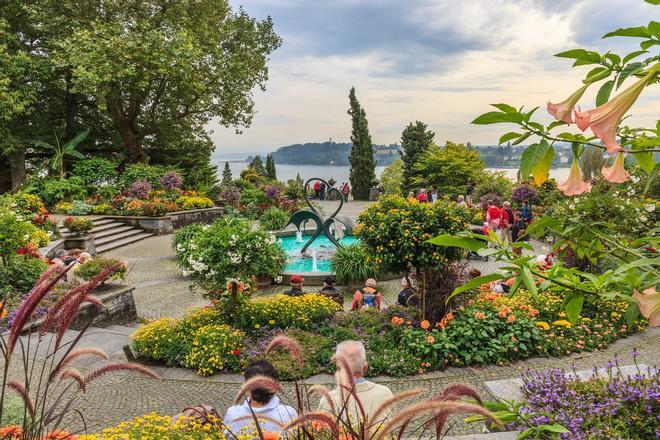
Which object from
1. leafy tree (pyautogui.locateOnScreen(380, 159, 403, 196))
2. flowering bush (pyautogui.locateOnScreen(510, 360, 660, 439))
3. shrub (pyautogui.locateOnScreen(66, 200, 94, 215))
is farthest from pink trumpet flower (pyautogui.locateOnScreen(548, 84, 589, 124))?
leafy tree (pyautogui.locateOnScreen(380, 159, 403, 196))

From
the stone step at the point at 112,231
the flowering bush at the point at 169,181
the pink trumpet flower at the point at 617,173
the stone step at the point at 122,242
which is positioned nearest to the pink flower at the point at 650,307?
the pink trumpet flower at the point at 617,173

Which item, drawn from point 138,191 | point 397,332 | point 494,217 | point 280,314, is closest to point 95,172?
point 138,191

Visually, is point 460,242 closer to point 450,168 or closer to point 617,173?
point 617,173

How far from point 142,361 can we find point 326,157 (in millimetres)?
165754

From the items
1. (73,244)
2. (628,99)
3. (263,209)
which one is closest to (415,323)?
(628,99)

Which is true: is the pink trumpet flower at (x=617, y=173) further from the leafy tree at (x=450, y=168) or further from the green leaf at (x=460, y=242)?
the leafy tree at (x=450, y=168)

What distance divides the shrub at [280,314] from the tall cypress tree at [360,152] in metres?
26.7

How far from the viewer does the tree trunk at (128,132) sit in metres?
21.9

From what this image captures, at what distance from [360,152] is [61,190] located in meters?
20.7

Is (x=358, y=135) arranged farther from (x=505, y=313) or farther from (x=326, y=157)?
(x=326, y=157)

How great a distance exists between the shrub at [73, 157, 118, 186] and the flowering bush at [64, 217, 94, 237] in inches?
255

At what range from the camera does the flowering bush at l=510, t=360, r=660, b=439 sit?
2.85 meters

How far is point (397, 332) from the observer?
666 cm

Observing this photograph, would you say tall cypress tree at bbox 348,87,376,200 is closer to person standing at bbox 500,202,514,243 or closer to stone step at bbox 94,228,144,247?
stone step at bbox 94,228,144,247
